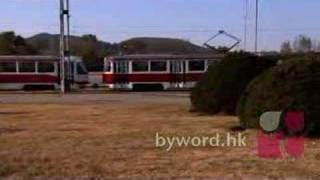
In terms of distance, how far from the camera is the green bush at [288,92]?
635 inches

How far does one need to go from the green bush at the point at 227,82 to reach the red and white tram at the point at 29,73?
38463mm

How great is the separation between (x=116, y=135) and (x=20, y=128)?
11.0 feet

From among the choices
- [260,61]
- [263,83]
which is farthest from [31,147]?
[260,61]

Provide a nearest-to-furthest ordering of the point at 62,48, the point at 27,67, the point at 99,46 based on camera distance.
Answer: the point at 62,48 < the point at 27,67 < the point at 99,46

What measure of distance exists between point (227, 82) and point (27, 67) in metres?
41.0

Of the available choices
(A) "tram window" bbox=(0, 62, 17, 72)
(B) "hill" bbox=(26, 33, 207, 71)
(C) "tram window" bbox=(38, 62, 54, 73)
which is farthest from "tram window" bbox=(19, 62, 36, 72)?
(B) "hill" bbox=(26, 33, 207, 71)

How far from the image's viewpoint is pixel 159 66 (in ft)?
203

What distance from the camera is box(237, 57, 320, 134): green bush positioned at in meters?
16.1

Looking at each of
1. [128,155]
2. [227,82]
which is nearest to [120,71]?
[227,82]

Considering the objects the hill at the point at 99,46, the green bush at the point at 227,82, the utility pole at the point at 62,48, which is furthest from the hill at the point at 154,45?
the green bush at the point at 227,82

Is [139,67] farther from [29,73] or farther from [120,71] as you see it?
[29,73]

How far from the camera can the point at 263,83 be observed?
17.6m

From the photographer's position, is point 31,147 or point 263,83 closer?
point 31,147

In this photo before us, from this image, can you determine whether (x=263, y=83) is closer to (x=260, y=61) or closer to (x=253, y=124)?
(x=253, y=124)
